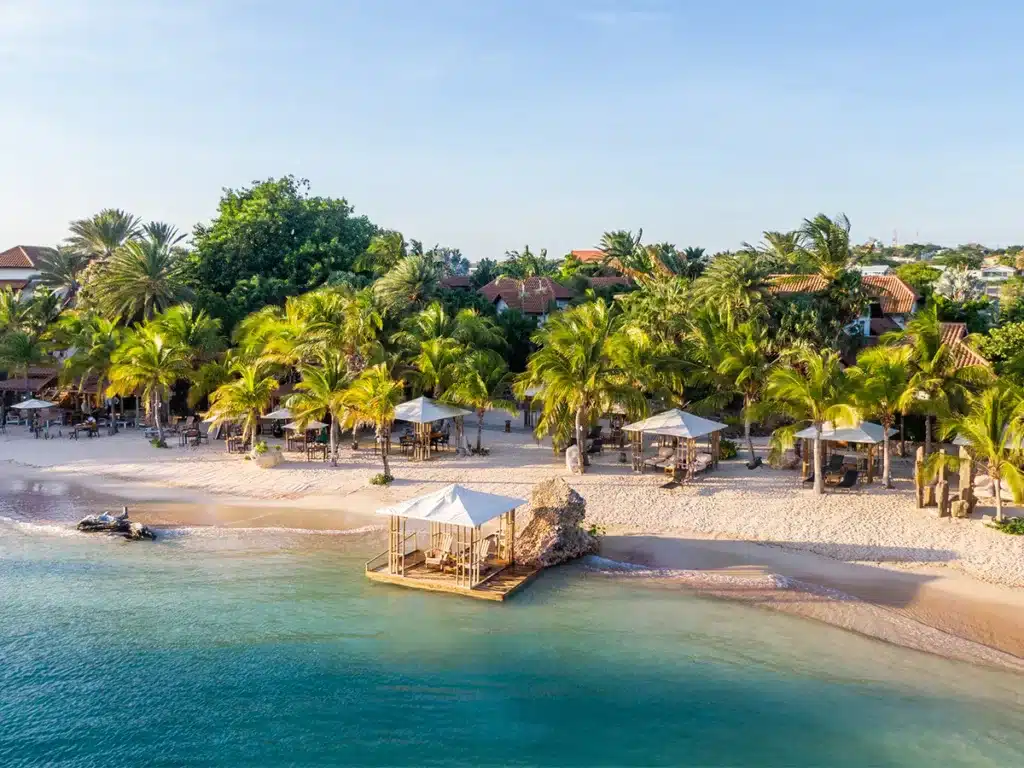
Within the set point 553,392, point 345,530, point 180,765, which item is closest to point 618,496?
point 553,392

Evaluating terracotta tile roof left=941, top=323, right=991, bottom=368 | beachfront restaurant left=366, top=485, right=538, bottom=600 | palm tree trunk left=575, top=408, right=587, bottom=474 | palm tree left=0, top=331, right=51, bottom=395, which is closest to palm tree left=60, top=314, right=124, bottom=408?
palm tree left=0, top=331, right=51, bottom=395

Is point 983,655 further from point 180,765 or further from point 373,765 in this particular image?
point 180,765

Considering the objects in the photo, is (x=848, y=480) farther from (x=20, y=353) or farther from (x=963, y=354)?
(x=20, y=353)

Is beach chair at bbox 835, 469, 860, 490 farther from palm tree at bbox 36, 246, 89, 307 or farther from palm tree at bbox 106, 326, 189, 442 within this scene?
palm tree at bbox 36, 246, 89, 307

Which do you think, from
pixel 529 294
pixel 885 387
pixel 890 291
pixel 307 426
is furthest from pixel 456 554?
pixel 890 291

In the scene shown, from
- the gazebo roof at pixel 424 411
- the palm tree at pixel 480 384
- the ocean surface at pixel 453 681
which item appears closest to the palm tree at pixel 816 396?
the ocean surface at pixel 453 681
